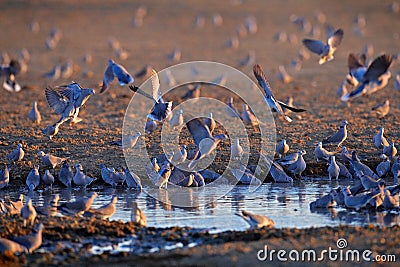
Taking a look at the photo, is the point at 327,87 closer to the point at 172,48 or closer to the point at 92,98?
the point at 92,98

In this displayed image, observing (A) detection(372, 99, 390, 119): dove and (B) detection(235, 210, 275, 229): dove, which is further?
(A) detection(372, 99, 390, 119): dove

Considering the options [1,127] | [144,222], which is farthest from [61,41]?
[144,222]

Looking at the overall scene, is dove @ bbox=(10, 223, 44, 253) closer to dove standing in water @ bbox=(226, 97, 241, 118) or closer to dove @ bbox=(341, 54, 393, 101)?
dove @ bbox=(341, 54, 393, 101)

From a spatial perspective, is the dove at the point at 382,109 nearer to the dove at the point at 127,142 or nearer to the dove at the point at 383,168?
the dove at the point at 383,168

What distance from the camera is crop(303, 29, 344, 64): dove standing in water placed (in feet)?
43.2

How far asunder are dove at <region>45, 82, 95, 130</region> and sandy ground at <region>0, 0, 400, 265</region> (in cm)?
67

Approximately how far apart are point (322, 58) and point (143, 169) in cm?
385

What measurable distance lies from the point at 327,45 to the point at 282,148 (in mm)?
2637

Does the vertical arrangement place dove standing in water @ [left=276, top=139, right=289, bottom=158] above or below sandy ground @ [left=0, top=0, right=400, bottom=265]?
below

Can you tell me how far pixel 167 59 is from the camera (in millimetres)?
24125

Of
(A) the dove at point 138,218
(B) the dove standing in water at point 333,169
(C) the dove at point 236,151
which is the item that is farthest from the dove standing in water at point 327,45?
(A) the dove at point 138,218

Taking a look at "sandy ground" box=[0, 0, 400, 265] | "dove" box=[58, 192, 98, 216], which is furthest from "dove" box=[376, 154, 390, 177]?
"dove" box=[58, 192, 98, 216]

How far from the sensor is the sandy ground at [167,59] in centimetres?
1198

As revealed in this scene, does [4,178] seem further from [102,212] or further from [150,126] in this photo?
[150,126]
